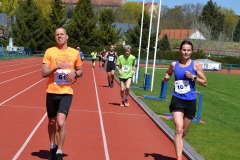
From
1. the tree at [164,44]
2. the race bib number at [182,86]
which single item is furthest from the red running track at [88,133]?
the tree at [164,44]

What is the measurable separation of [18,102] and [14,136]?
5252 mm

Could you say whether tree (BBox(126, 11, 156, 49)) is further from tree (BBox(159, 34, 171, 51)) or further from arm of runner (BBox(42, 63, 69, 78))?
arm of runner (BBox(42, 63, 69, 78))

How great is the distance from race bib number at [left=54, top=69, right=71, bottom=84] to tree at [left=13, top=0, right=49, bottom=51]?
61817 millimetres

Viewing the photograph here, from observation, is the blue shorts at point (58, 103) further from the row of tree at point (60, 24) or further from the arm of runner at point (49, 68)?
the row of tree at point (60, 24)

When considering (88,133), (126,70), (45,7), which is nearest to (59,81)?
(88,133)

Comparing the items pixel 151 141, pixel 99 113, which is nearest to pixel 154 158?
pixel 151 141

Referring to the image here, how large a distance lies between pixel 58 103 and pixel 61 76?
433 mm

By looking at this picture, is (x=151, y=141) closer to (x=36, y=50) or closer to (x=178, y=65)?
(x=178, y=65)

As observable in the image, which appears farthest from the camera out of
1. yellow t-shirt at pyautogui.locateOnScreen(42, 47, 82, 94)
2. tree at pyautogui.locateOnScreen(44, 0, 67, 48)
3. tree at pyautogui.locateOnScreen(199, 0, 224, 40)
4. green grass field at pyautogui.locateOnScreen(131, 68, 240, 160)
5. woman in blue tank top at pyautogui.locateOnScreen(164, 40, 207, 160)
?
tree at pyautogui.locateOnScreen(199, 0, 224, 40)

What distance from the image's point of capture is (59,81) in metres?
6.45

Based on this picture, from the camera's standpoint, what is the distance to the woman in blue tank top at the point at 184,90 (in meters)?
6.62

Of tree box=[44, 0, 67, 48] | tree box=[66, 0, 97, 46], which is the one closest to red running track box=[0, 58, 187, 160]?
tree box=[66, 0, 97, 46]

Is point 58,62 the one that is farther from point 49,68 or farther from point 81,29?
point 81,29

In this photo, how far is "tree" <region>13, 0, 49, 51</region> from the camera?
2645 inches
